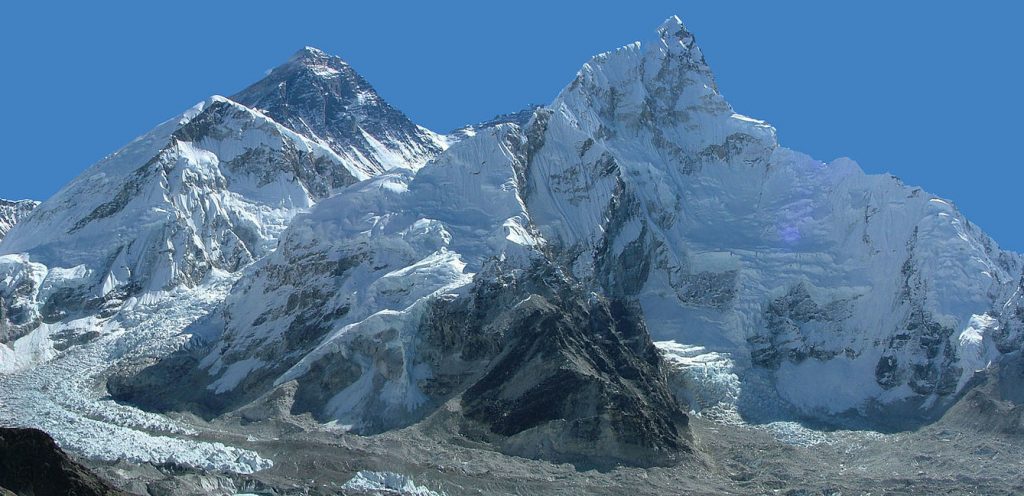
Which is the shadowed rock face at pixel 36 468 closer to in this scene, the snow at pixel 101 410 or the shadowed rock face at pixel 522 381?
the snow at pixel 101 410

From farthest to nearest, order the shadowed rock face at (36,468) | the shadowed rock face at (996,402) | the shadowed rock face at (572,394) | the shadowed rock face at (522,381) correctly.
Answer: the shadowed rock face at (996,402), the shadowed rock face at (522,381), the shadowed rock face at (572,394), the shadowed rock face at (36,468)

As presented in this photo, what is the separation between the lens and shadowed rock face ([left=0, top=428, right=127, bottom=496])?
88.5 m

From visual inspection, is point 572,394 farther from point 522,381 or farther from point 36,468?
point 36,468

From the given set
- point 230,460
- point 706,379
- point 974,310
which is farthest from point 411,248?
point 974,310

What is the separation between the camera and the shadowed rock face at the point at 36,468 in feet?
290

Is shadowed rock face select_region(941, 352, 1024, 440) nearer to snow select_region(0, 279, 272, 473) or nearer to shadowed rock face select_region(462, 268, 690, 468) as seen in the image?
shadowed rock face select_region(462, 268, 690, 468)

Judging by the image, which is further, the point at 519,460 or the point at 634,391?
the point at 634,391

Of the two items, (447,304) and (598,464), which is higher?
(447,304)

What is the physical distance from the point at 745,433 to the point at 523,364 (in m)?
24.8

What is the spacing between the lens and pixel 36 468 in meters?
89.0

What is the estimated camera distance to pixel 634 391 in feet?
560

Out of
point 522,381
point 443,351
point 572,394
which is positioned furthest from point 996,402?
point 443,351

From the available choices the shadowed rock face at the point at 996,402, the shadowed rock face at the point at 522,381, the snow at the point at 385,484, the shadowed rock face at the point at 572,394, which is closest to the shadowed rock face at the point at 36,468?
the snow at the point at 385,484

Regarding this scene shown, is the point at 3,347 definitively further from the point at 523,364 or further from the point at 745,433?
the point at 745,433
